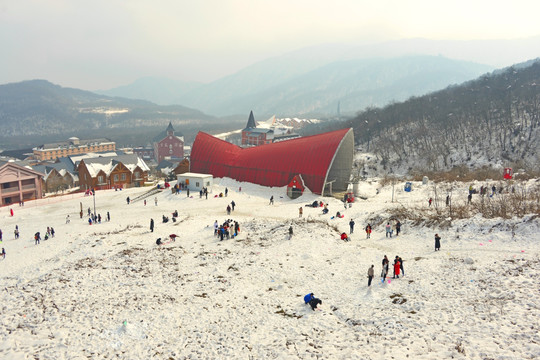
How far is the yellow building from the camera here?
142750mm

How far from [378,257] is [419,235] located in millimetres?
5655

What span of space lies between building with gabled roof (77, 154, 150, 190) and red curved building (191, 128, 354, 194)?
20785mm

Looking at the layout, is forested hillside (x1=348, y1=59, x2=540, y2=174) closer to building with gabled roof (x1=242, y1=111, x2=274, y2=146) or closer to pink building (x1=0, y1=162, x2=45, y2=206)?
building with gabled roof (x1=242, y1=111, x2=274, y2=146)

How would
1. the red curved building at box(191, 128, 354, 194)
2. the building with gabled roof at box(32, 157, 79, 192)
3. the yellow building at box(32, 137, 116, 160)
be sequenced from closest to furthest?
the red curved building at box(191, 128, 354, 194), the building with gabled roof at box(32, 157, 79, 192), the yellow building at box(32, 137, 116, 160)

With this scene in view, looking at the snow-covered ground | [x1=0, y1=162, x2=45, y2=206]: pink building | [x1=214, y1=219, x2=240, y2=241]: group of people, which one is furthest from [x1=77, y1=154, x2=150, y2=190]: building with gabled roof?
[x1=214, y1=219, x2=240, y2=241]: group of people

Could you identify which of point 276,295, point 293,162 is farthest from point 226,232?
point 293,162

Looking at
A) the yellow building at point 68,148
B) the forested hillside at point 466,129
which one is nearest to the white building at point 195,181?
the forested hillside at point 466,129

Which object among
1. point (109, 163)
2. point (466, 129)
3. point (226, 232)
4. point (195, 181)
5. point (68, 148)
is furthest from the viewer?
point (68, 148)

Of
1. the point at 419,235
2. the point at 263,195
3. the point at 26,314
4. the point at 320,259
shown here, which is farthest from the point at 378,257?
the point at 263,195

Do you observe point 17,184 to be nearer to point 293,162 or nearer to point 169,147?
point 293,162

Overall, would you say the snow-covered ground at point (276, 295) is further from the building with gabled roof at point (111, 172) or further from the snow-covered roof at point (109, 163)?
the snow-covered roof at point (109, 163)

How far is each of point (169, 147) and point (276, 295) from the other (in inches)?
5729

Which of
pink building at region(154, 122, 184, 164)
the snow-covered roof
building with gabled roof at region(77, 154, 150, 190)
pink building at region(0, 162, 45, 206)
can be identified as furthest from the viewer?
pink building at region(154, 122, 184, 164)

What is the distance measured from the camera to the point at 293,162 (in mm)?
53219
